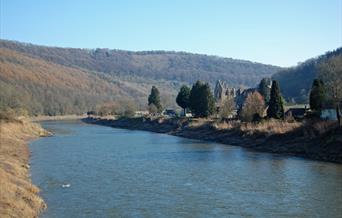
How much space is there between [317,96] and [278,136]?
9716 millimetres

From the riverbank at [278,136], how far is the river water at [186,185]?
292 cm

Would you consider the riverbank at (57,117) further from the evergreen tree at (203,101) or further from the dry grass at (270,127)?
the dry grass at (270,127)

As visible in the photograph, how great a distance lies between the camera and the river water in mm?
22844

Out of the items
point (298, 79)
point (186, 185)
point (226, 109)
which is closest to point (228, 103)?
point (226, 109)

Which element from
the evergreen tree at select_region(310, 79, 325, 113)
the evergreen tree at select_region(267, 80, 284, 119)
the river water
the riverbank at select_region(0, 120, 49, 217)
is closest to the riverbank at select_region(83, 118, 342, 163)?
the river water

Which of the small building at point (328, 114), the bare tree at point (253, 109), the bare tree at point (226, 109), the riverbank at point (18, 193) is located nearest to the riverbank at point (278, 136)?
the bare tree at point (253, 109)

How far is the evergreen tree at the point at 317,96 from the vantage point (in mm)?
56438

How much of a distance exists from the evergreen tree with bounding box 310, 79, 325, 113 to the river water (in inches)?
599

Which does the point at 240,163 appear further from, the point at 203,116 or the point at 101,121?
the point at 101,121

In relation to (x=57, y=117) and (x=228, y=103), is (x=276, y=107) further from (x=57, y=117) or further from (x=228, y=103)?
(x=57, y=117)

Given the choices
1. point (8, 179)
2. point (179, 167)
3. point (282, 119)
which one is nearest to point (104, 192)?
point (8, 179)

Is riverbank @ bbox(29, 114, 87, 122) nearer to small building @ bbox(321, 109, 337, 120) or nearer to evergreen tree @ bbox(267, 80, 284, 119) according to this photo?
evergreen tree @ bbox(267, 80, 284, 119)

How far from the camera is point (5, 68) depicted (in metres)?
200

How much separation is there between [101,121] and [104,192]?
100634mm
